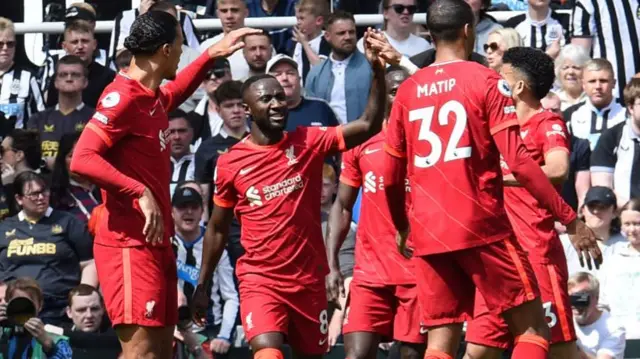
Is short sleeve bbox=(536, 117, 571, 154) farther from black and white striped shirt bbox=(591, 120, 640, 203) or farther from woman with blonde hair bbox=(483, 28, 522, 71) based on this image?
woman with blonde hair bbox=(483, 28, 522, 71)

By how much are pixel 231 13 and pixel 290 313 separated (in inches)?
213

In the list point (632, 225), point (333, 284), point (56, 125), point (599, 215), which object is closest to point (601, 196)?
point (599, 215)

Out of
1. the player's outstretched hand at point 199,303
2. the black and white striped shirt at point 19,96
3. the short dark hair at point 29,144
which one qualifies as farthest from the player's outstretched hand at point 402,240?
the black and white striped shirt at point 19,96

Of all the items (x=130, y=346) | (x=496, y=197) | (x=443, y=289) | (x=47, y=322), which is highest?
(x=496, y=197)

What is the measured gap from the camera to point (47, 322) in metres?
13.1

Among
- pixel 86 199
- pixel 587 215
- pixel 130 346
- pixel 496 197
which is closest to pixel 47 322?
pixel 86 199

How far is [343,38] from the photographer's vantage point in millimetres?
14609

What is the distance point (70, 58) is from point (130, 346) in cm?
557

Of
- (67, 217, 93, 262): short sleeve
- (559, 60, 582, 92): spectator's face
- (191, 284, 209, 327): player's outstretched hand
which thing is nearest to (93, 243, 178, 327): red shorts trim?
(191, 284, 209, 327): player's outstretched hand

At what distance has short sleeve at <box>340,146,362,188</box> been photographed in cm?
1119

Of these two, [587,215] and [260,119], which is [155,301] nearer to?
[260,119]

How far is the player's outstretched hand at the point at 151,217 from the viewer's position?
30.0 ft

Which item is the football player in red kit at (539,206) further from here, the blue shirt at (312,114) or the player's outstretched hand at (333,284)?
the blue shirt at (312,114)

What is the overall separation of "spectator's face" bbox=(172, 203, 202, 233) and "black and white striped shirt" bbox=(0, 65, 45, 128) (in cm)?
270
